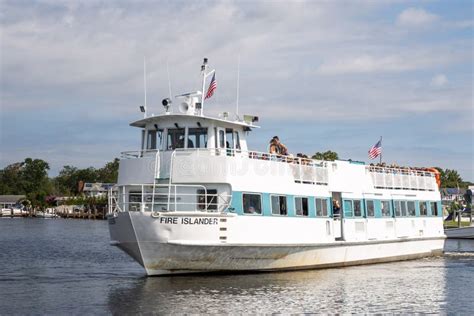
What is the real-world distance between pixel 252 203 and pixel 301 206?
3.01 metres

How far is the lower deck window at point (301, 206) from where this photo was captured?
28827 mm

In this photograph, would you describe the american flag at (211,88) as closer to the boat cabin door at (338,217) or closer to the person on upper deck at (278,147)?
the person on upper deck at (278,147)

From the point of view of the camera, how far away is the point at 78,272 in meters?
30.0

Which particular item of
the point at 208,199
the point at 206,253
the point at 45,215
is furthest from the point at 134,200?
the point at 45,215

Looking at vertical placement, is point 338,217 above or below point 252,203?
below

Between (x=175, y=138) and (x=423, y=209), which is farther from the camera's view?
(x=423, y=209)

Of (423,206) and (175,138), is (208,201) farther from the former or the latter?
(423,206)

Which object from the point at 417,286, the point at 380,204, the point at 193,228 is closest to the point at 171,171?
the point at 193,228

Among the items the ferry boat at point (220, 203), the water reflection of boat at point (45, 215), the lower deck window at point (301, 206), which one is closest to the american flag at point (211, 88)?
the ferry boat at point (220, 203)

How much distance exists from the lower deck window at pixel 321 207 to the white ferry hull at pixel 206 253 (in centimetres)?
126

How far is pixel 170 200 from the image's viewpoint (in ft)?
86.6

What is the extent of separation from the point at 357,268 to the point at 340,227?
194cm

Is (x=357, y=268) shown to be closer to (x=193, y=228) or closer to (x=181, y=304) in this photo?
(x=193, y=228)

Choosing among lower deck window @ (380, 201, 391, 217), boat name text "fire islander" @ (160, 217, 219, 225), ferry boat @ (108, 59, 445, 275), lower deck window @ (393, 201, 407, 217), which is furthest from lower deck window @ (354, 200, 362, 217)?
boat name text "fire islander" @ (160, 217, 219, 225)
